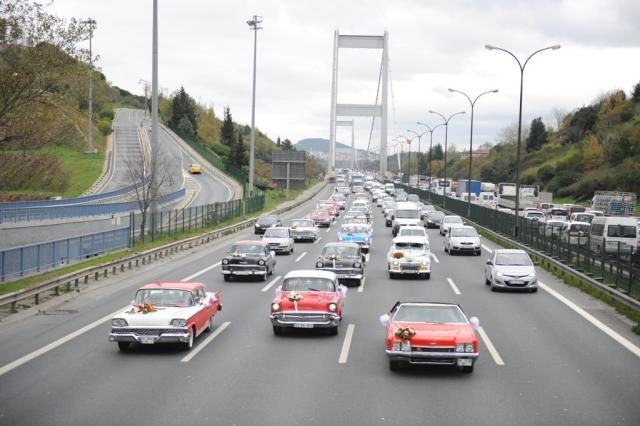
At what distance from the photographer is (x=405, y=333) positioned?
14.7 meters

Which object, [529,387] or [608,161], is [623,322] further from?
[608,161]

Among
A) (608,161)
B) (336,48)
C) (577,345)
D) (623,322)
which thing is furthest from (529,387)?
(336,48)

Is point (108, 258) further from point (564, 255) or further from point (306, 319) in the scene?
point (564, 255)

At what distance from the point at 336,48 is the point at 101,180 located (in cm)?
11915

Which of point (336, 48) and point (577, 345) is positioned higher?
point (336, 48)

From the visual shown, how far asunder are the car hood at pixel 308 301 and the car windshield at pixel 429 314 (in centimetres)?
277

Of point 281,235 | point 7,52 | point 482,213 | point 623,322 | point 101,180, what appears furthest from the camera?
point 101,180

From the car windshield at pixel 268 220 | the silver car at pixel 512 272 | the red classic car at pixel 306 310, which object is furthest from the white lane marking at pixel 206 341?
the car windshield at pixel 268 220

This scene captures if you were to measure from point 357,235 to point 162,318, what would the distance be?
90.3ft

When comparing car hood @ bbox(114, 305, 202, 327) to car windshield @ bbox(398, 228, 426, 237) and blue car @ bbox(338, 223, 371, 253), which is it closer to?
car windshield @ bbox(398, 228, 426, 237)

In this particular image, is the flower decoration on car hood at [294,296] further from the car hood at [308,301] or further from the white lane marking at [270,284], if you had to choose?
the white lane marking at [270,284]

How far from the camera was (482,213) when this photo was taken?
195ft

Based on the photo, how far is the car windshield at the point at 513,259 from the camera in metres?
28.2

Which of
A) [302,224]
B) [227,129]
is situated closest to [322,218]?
[302,224]
